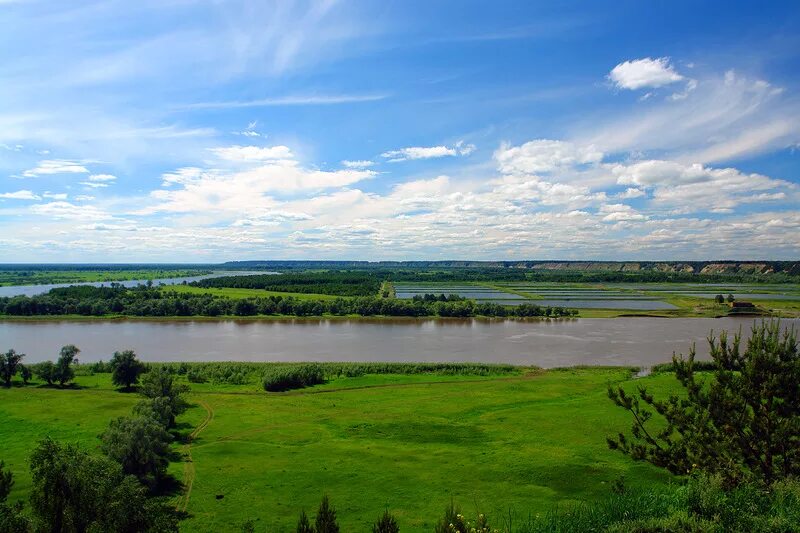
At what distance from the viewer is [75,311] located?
9138cm

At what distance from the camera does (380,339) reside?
67062mm

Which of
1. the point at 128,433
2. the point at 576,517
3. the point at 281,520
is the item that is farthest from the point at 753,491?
the point at 128,433

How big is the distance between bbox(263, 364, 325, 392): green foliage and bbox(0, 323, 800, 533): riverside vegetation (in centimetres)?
43

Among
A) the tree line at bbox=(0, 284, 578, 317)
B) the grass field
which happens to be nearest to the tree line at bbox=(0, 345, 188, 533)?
the grass field

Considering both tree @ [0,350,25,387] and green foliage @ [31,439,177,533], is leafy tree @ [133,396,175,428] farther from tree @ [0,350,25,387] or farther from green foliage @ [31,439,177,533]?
tree @ [0,350,25,387]

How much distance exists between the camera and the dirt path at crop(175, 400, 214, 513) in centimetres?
2242

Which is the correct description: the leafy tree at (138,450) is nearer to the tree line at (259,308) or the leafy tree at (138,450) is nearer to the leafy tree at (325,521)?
the leafy tree at (325,521)

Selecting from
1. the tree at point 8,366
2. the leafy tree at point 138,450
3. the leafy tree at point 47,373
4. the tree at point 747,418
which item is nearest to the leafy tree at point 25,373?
the tree at point 8,366

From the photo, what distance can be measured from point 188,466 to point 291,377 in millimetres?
17556

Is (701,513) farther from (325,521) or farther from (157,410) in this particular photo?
(157,410)

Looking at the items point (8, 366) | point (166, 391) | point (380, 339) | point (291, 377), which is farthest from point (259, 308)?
point (166, 391)

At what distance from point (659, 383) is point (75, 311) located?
299ft

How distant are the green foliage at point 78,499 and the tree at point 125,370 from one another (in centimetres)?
2870

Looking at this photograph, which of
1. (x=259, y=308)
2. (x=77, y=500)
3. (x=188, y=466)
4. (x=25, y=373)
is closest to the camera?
(x=77, y=500)
